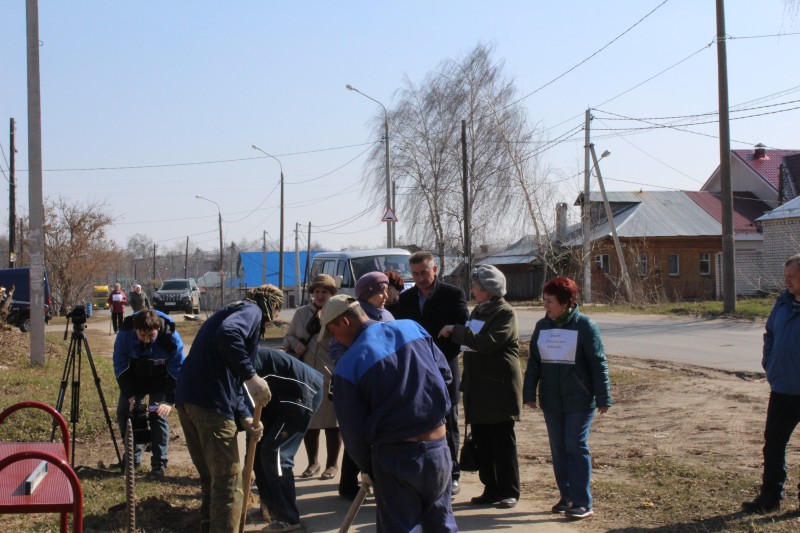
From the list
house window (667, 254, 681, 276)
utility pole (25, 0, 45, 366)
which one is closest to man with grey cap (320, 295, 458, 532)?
utility pole (25, 0, 45, 366)

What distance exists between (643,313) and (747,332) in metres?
7.33

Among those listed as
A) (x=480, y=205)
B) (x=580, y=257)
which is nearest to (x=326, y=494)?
(x=580, y=257)

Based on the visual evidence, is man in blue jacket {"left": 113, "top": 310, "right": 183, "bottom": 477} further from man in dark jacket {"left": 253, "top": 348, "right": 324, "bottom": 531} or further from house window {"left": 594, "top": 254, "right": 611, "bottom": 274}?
house window {"left": 594, "top": 254, "right": 611, "bottom": 274}

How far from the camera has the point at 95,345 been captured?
22.9 meters

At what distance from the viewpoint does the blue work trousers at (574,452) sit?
5.88 metres

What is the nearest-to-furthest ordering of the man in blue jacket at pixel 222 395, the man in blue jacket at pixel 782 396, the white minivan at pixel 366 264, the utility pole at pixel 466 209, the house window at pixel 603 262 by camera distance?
1. the man in blue jacket at pixel 222 395
2. the man in blue jacket at pixel 782 396
3. the white minivan at pixel 366 264
4. the utility pole at pixel 466 209
5. the house window at pixel 603 262

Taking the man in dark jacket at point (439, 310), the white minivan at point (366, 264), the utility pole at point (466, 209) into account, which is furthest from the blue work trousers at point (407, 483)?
the utility pole at point (466, 209)

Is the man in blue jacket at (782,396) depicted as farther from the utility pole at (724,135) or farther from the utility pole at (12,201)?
the utility pole at (12,201)

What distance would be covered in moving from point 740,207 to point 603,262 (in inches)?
387

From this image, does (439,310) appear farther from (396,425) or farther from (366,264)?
(366,264)

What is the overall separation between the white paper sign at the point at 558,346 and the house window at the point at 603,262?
41340 millimetres

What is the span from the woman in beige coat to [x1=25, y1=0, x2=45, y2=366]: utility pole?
9007 mm

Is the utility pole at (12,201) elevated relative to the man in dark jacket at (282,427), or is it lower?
elevated

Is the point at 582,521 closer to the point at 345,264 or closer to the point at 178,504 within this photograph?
the point at 178,504
